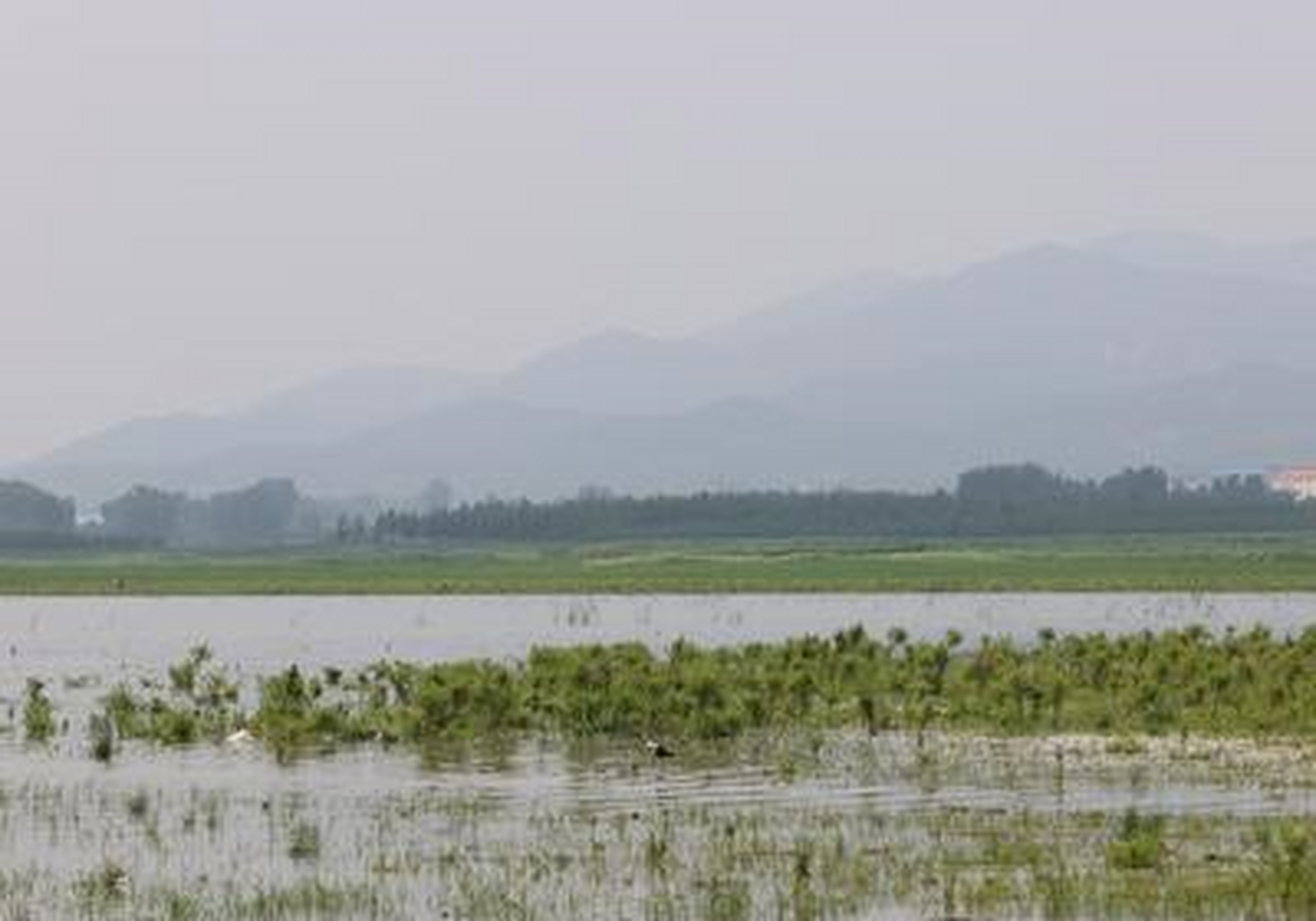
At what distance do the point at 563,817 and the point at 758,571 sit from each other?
11336 cm

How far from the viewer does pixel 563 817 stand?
34.0 m

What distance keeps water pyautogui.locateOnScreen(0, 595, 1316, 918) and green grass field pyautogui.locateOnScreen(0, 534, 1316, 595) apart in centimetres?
7451

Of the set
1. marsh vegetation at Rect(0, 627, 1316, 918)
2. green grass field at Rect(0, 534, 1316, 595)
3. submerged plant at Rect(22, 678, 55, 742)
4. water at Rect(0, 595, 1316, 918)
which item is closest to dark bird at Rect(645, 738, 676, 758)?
water at Rect(0, 595, 1316, 918)

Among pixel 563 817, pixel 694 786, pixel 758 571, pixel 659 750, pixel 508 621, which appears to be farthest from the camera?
pixel 758 571

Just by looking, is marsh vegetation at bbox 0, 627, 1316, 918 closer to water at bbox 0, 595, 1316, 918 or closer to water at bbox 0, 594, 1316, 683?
water at bbox 0, 595, 1316, 918

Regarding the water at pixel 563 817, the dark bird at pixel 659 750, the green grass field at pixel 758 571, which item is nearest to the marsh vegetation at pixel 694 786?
the water at pixel 563 817

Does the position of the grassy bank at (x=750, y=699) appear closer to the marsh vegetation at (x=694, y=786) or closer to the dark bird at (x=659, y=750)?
the marsh vegetation at (x=694, y=786)

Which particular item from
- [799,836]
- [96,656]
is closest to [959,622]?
[96,656]

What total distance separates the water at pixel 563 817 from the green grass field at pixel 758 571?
74513 mm

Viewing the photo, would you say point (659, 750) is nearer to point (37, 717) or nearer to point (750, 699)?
point (750, 699)

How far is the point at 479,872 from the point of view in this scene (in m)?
29.1

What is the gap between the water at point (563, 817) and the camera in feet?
90.5

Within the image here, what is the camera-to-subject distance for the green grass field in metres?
126

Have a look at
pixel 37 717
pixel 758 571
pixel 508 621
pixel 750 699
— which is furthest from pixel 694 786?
pixel 758 571
